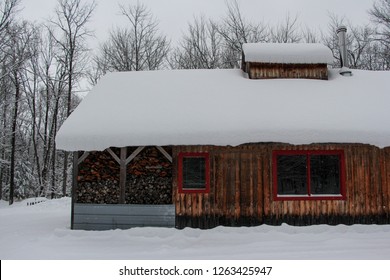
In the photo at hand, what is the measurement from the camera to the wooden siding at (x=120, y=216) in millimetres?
9500

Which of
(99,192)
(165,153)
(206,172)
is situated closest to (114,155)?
(99,192)

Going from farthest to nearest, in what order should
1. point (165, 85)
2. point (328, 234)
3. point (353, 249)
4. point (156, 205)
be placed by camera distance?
point (165, 85), point (156, 205), point (328, 234), point (353, 249)

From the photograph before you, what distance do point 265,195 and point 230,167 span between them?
Answer: 1.31 m

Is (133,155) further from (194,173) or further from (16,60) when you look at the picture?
(16,60)

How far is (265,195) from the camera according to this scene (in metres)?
9.66

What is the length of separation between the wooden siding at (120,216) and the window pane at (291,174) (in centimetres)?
334

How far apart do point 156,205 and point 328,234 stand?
4.79m

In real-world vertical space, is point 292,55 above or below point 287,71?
above

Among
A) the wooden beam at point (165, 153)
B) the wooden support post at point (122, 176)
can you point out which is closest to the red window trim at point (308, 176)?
the wooden beam at point (165, 153)

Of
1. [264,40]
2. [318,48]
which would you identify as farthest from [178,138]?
[264,40]

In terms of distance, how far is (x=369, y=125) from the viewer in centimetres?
955

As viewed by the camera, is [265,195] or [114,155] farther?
[114,155]

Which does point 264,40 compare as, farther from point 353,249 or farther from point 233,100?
point 353,249

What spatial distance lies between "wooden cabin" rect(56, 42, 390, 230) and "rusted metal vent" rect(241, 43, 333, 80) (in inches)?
109
